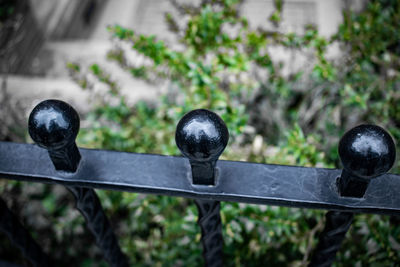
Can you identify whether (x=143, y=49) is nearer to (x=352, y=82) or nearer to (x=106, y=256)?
(x=106, y=256)

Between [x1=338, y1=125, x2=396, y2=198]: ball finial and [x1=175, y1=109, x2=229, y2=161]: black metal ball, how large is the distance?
0.30 m

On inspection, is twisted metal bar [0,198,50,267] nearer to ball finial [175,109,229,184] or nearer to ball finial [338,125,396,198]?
ball finial [175,109,229,184]

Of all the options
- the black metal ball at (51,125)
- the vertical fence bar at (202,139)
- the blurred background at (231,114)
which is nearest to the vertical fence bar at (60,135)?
the black metal ball at (51,125)

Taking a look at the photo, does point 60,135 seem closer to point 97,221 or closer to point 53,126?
point 53,126

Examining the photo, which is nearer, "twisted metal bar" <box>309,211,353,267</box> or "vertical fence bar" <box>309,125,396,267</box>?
"vertical fence bar" <box>309,125,396,267</box>

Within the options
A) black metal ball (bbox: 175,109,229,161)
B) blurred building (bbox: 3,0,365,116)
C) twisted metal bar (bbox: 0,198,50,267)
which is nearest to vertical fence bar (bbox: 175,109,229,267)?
black metal ball (bbox: 175,109,229,161)

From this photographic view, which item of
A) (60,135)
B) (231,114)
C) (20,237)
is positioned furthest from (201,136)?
(20,237)

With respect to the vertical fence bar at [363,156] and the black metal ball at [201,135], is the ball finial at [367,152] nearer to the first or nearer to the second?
the vertical fence bar at [363,156]

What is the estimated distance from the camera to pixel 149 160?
3.15 ft

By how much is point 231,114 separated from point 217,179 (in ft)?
2.03

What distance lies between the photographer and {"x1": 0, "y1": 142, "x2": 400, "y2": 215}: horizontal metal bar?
34.6 inches

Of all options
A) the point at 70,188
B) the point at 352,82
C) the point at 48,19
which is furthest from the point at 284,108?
the point at 48,19

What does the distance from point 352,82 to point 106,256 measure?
166 centimetres

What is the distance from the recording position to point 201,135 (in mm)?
767
